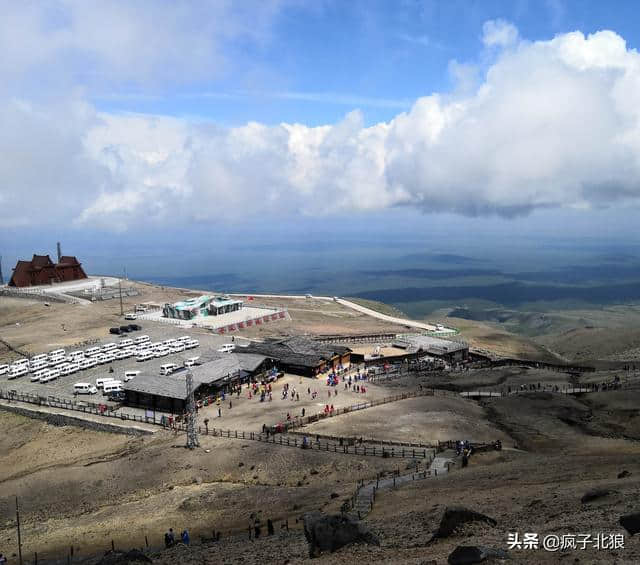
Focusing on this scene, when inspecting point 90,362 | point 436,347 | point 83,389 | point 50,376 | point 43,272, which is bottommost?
point 83,389

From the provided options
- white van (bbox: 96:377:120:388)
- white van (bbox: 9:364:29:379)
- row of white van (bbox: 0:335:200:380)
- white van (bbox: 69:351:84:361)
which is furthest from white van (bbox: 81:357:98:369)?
white van (bbox: 96:377:120:388)

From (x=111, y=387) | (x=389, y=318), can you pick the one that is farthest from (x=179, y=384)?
(x=389, y=318)

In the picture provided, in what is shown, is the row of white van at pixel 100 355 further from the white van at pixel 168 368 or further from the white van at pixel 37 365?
the white van at pixel 168 368

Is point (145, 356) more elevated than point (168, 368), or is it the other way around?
point (145, 356)

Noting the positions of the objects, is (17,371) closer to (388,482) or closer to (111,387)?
(111,387)

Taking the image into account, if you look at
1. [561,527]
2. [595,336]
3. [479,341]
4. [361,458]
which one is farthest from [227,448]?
[595,336]

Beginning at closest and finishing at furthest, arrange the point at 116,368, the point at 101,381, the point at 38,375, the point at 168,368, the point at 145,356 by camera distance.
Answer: the point at 101,381 < the point at 168,368 < the point at 38,375 < the point at 116,368 < the point at 145,356
